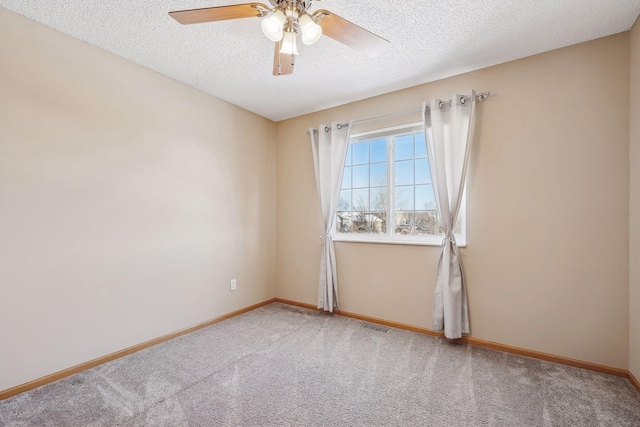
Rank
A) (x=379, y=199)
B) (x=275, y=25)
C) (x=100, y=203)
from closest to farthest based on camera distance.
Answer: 1. (x=275, y=25)
2. (x=100, y=203)
3. (x=379, y=199)

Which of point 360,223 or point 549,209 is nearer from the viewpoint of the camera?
point 549,209

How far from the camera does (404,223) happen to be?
3094mm

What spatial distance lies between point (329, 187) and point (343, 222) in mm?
474

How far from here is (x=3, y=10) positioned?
6.13 ft

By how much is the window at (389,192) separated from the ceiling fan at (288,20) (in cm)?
153

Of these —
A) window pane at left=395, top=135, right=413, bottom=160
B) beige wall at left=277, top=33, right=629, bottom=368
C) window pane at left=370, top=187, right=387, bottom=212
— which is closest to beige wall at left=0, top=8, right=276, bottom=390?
window pane at left=370, top=187, right=387, bottom=212

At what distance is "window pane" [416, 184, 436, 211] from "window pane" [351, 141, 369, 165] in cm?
72

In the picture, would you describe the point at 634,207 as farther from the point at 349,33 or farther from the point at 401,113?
the point at 349,33

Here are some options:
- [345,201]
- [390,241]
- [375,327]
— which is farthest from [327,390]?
[345,201]

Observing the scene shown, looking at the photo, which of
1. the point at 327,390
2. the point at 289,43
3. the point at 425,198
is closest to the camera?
the point at 289,43

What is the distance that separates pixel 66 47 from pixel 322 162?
2410mm

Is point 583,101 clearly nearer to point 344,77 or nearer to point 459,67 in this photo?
point 459,67

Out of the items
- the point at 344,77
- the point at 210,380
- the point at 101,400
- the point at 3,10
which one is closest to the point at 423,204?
the point at 344,77

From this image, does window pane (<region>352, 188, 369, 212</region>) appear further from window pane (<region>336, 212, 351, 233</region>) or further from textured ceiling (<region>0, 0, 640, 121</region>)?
textured ceiling (<region>0, 0, 640, 121</region>)
